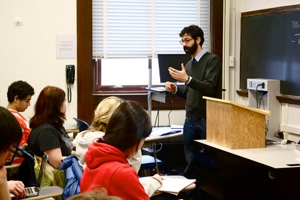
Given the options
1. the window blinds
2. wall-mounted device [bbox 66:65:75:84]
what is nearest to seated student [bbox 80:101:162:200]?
wall-mounted device [bbox 66:65:75:84]

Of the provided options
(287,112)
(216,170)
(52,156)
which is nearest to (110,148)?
(52,156)

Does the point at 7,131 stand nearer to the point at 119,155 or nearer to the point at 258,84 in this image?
the point at 119,155

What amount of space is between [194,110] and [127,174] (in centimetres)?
263

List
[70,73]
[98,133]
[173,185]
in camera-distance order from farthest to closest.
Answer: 1. [70,73]
2. [98,133]
3. [173,185]

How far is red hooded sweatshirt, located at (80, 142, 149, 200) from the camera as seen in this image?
6.88 ft

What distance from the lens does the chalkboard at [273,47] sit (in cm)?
482

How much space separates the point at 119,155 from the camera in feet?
7.16

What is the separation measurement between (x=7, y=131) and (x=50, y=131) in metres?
1.53

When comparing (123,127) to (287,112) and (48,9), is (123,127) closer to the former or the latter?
(287,112)

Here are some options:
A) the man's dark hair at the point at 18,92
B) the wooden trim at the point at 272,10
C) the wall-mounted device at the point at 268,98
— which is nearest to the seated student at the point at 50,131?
the man's dark hair at the point at 18,92

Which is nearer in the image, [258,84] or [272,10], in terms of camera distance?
[258,84]

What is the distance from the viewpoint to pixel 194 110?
4676 millimetres

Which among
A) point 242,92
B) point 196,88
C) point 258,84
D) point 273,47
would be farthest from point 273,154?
point 242,92

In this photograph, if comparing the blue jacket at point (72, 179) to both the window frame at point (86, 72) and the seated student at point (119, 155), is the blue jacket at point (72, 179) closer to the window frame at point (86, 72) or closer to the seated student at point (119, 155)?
the seated student at point (119, 155)
